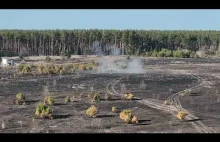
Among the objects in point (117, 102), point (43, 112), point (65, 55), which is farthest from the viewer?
point (65, 55)

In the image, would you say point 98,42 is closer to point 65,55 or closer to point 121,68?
point 65,55

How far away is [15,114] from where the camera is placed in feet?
67.6

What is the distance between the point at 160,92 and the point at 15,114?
1080 centimetres

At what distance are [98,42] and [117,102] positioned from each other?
53.7m

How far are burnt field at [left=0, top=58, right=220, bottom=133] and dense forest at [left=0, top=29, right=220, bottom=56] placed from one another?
36728 millimetres

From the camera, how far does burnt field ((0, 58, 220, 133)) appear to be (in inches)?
705

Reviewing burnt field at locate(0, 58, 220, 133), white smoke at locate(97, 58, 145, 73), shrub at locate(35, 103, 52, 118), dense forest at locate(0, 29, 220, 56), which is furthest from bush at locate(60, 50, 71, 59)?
shrub at locate(35, 103, 52, 118)

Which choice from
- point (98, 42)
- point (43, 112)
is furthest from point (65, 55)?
point (43, 112)

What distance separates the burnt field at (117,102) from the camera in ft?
58.7

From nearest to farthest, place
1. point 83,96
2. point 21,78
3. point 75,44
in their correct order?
point 83,96
point 21,78
point 75,44

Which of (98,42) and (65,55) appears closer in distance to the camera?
(65,55)

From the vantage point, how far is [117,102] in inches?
947
